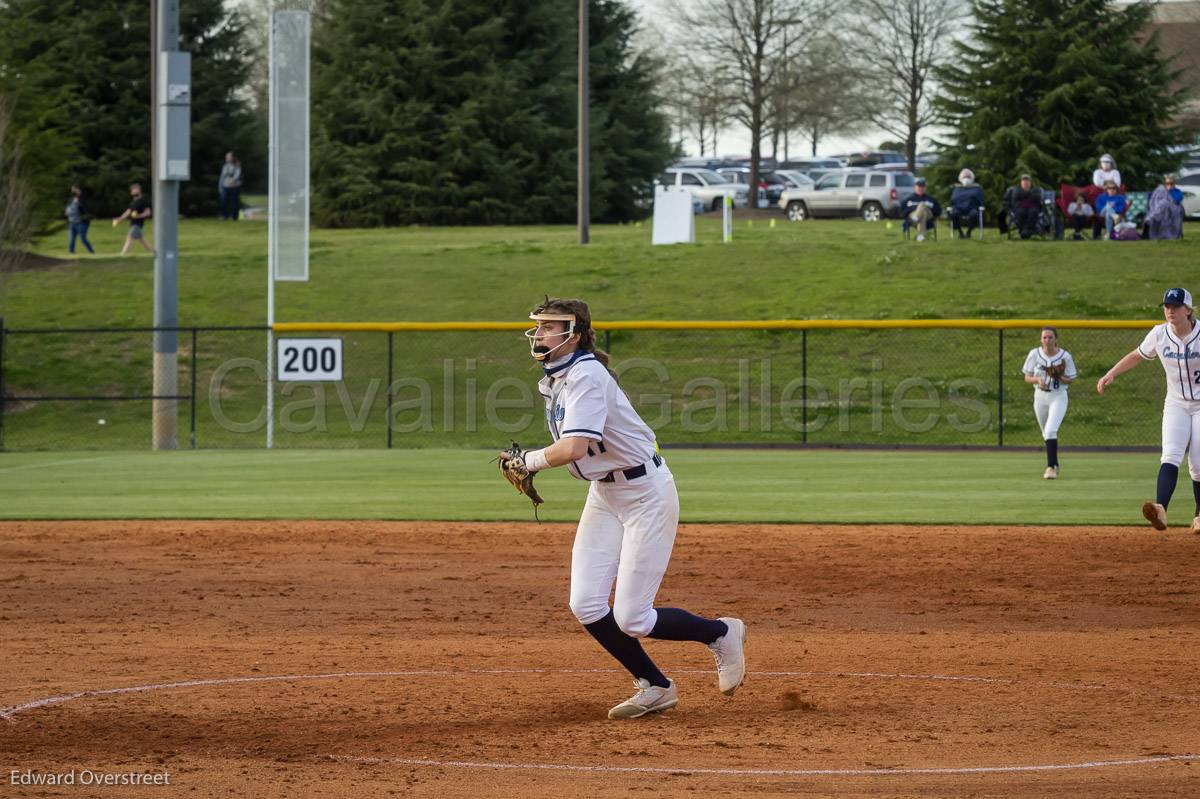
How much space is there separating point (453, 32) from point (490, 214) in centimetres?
577

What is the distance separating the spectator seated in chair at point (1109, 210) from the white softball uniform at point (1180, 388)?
21.7 m

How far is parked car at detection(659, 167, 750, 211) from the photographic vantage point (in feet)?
185

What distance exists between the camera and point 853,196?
Answer: 164 ft

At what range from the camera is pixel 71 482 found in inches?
763

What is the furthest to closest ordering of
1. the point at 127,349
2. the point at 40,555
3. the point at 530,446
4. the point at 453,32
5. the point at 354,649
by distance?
the point at 453,32 → the point at 127,349 → the point at 530,446 → the point at 40,555 → the point at 354,649

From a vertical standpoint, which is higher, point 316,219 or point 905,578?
point 316,219

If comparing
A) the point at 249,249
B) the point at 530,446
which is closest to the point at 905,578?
the point at 530,446

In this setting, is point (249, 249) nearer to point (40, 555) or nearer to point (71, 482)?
point (71, 482)

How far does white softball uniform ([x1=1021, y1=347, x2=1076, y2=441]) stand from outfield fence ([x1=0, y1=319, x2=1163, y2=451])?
577 centimetres

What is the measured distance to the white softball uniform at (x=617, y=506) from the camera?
713cm

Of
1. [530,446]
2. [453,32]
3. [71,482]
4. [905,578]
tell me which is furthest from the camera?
[453,32]

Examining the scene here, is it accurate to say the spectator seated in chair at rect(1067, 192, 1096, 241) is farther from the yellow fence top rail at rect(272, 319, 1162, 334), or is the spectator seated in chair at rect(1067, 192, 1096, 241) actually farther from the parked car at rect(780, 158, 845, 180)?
the parked car at rect(780, 158, 845, 180)

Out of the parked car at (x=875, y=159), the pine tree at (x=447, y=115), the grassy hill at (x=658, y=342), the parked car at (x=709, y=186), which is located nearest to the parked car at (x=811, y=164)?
the parked car at (x=875, y=159)

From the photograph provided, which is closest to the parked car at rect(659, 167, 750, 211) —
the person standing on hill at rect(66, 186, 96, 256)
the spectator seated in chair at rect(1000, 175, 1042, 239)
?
the spectator seated in chair at rect(1000, 175, 1042, 239)
